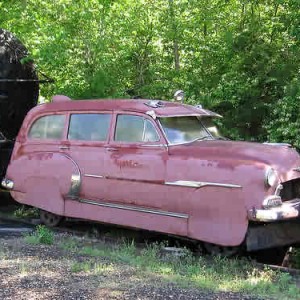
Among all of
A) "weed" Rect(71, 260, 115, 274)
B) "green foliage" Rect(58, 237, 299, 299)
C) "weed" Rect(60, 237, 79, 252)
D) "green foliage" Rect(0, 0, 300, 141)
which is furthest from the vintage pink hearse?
"green foliage" Rect(0, 0, 300, 141)

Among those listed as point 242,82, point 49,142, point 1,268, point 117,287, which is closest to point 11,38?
point 49,142

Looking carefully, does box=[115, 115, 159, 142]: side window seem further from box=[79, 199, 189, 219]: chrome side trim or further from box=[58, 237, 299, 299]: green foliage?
box=[58, 237, 299, 299]: green foliage

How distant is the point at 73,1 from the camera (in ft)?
37.5

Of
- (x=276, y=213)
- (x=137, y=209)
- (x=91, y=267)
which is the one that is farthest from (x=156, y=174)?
(x=91, y=267)

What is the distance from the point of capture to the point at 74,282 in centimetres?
508

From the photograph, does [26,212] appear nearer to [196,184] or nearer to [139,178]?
[139,178]

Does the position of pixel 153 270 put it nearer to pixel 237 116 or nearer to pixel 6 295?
pixel 6 295

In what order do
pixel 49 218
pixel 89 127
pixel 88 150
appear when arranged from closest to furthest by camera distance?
pixel 88 150, pixel 89 127, pixel 49 218

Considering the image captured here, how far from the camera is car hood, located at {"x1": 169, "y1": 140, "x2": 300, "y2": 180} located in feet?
21.3

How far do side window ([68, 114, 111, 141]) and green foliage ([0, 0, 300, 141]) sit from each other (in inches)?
108

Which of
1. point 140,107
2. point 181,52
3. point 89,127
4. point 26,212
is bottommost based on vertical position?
point 26,212

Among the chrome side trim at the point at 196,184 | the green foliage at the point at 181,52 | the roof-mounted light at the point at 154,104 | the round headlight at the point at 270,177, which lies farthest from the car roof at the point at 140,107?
the green foliage at the point at 181,52

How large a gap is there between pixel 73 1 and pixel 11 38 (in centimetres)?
155

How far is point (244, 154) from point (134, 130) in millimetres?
1793
